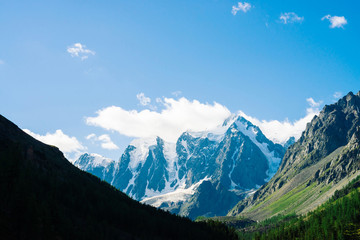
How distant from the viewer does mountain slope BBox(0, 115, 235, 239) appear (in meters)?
94.2

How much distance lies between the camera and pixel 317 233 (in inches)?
7431

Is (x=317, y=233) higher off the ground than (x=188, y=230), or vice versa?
(x=317, y=233)

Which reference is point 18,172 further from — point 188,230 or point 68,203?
point 188,230

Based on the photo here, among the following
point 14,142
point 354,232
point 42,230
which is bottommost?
point 42,230

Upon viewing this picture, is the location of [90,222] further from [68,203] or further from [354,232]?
[354,232]

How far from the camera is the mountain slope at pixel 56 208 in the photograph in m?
94.2

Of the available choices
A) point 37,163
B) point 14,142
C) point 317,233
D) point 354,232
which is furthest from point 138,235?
point 354,232

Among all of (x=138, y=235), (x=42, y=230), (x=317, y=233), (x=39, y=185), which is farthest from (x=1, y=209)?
(x=317, y=233)

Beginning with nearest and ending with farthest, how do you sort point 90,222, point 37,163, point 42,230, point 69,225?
1. point 42,230
2. point 69,225
3. point 90,222
4. point 37,163

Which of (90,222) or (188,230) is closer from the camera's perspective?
(90,222)

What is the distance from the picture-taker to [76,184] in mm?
172625

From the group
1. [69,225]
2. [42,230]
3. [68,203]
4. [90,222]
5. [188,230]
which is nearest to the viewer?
[42,230]

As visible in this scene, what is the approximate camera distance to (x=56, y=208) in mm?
119000

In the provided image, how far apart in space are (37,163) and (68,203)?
108 feet
